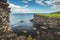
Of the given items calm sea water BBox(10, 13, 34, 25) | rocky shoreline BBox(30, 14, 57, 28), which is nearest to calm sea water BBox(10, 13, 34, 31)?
calm sea water BBox(10, 13, 34, 25)

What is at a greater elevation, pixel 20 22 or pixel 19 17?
pixel 19 17

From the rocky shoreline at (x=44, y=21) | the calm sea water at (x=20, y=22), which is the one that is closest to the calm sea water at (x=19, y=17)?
the calm sea water at (x=20, y=22)

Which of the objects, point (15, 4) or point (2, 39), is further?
A: point (15, 4)

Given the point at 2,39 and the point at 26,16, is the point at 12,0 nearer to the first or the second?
the point at 26,16

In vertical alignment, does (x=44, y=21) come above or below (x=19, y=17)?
below

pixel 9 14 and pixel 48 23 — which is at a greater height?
pixel 9 14

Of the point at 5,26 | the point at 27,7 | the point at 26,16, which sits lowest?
the point at 5,26

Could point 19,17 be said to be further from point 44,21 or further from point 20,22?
point 44,21

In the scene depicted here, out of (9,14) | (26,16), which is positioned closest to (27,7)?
(26,16)

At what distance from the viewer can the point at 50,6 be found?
10.0 ft

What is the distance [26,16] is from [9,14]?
0.42 metres

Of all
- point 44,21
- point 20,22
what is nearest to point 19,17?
point 20,22

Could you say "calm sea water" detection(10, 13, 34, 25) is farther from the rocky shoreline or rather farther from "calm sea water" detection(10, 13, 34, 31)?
the rocky shoreline

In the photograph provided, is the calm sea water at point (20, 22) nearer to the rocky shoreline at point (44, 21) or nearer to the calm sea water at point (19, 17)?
the calm sea water at point (19, 17)
